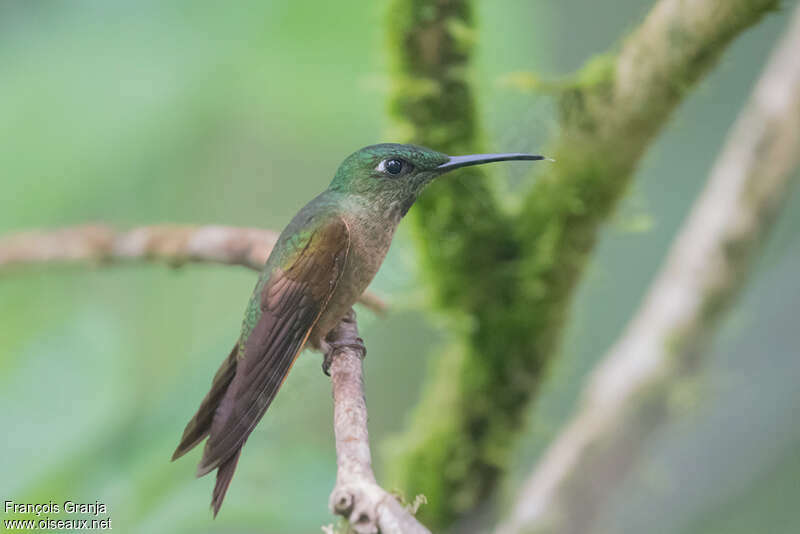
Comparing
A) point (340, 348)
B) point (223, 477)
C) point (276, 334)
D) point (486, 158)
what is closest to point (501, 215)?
point (340, 348)

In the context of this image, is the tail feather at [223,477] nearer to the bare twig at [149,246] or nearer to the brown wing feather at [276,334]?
the brown wing feather at [276,334]

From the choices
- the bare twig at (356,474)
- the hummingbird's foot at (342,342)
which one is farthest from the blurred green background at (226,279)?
the bare twig at (356,474)

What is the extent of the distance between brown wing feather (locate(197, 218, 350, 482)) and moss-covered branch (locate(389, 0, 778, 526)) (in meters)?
0.75

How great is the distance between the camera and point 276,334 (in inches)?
45.0

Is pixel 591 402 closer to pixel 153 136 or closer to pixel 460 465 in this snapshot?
pixel 460 465

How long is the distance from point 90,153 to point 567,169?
1.85 m

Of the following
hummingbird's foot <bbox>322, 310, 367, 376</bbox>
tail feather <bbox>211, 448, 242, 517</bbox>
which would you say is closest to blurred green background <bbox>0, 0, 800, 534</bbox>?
hummingbird's foot <bbox>322, 310, 367, 376</bbox>

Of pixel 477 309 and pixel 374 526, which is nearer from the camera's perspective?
pixel 374 526

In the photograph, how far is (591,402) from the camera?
8.65ft

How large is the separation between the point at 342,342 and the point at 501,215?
85cm

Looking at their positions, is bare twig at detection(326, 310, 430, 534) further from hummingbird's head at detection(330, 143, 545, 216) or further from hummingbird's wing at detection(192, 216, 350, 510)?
hummingbird's head at detection(330, 143, 545, 216)

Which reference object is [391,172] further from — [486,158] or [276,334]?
[276,334]

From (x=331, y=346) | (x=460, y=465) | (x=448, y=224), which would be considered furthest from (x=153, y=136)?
(x=331, y=346)

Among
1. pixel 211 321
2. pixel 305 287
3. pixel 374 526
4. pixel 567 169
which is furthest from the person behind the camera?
pixel 211 321
